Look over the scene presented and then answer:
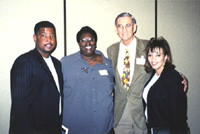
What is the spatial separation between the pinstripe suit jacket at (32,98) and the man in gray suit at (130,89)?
0.87 metres

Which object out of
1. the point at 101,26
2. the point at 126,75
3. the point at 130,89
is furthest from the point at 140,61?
the point at 101,26

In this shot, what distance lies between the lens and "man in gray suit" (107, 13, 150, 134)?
1.97 meters

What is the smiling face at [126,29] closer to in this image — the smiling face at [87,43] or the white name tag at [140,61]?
the white name tag at [140,61]

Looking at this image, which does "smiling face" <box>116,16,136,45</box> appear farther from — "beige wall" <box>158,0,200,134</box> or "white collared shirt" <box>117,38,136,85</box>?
"beige wall" <box>158,0,200,134</box>

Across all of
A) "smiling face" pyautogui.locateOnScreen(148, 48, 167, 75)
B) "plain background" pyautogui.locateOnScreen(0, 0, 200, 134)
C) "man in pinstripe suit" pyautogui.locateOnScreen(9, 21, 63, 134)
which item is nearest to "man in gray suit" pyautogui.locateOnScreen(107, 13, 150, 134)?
"smiling face" pyautogui.locateOnScreen(148, 48, 167, 75)

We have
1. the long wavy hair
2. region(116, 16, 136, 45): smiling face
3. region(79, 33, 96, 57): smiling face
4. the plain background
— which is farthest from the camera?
the plain background

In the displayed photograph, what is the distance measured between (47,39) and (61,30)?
0.71 metres

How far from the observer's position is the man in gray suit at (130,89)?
6.47 ft

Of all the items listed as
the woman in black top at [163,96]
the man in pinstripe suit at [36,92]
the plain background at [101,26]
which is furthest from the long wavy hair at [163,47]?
the man in pinstripe suit at [36,92]

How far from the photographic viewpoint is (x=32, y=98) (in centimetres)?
145

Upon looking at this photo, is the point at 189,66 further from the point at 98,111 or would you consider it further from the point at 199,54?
the point at 98,111

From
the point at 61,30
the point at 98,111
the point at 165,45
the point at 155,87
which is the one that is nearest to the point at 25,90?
the point at 98,111

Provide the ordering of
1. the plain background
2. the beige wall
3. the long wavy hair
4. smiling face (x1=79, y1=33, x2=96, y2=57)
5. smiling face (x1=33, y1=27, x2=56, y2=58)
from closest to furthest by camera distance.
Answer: smiling face (x1=33, y1=27, x2=56, y2=58), the long wavy hair, smiling face (x1=79, y1=33, x2=96, y2=57), the plain background, the beige wall


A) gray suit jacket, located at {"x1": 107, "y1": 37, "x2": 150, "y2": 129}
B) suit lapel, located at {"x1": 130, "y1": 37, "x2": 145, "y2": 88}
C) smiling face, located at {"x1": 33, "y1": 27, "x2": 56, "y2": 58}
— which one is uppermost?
smiling face, located at {"x1": 33, "y1": 27, "x2": 56, "y2": 58}
